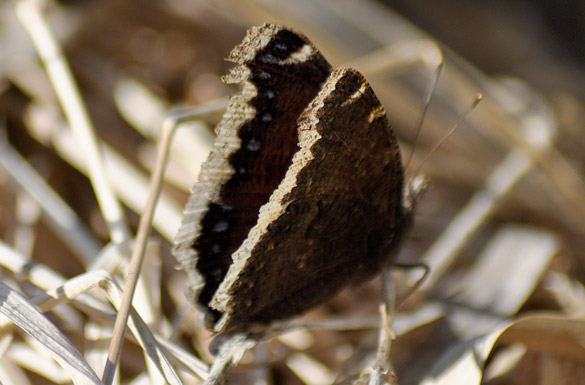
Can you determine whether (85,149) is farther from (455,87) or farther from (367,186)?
(455,87)

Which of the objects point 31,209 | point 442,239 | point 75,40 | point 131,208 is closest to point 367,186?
point 442,239

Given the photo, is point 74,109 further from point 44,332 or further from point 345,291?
point 345,291

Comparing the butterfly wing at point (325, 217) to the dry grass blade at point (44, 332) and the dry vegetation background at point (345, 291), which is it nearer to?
the dry vegetation background at point (345, 291)

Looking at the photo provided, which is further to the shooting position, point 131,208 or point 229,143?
point 131,208

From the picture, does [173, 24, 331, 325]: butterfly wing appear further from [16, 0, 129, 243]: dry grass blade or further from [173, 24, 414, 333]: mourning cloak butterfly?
[16, 0, 129, 243]: dry grass blade

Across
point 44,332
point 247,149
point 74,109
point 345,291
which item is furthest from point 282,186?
point 74,109

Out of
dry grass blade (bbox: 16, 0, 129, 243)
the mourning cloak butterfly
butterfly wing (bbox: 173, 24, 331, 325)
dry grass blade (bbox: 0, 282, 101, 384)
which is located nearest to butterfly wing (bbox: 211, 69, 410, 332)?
the mourning cloak butterfly

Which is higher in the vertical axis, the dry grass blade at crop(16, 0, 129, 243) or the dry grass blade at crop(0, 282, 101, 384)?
the dry grass blade at crop(16, 0, 129, 243)

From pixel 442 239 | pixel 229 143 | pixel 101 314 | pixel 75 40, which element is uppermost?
pixel 75 40
